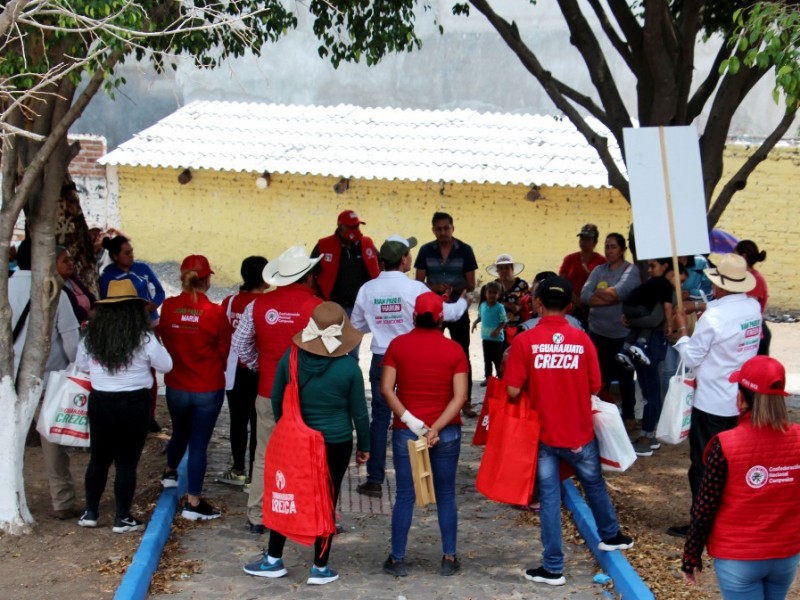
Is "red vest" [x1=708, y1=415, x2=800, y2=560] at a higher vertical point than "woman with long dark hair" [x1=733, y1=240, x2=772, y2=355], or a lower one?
lower

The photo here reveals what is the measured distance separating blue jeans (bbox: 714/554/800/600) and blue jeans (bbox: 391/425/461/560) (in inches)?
82.4

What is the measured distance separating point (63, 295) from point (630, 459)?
4227 millimetres

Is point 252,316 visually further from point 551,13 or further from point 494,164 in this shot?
point 551,13

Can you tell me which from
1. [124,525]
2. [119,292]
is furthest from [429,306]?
[124,525]

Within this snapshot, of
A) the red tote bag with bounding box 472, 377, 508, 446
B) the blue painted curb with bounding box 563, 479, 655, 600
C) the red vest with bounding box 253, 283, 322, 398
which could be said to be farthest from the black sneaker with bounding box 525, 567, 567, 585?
the red vest with bounding box 253, 283, 322, 398

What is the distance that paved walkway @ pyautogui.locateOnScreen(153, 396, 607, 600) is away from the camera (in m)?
6.35

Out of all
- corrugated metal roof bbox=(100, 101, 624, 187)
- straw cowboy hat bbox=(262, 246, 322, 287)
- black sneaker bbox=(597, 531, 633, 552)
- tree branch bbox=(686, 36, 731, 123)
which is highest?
corrugated metal roof bbox=(100, 101, 624, 187)

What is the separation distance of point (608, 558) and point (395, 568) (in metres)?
1.37

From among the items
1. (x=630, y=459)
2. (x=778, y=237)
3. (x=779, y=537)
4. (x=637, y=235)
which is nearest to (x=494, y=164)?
(x=778, y=237)

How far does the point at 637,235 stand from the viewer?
7711mm

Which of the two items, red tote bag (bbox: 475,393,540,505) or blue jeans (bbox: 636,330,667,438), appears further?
blue jeans (bbox: 636,330,667,438)

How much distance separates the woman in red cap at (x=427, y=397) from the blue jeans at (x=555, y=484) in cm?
56

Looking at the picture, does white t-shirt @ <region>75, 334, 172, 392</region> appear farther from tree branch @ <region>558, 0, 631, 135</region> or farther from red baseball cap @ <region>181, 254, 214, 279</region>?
tree branch @ <region>558, 0, 631, 135</region>

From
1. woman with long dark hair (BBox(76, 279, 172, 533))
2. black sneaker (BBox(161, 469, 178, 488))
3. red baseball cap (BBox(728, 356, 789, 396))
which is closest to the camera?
red baseball cap (BBox(728, 356, 789, 396))
